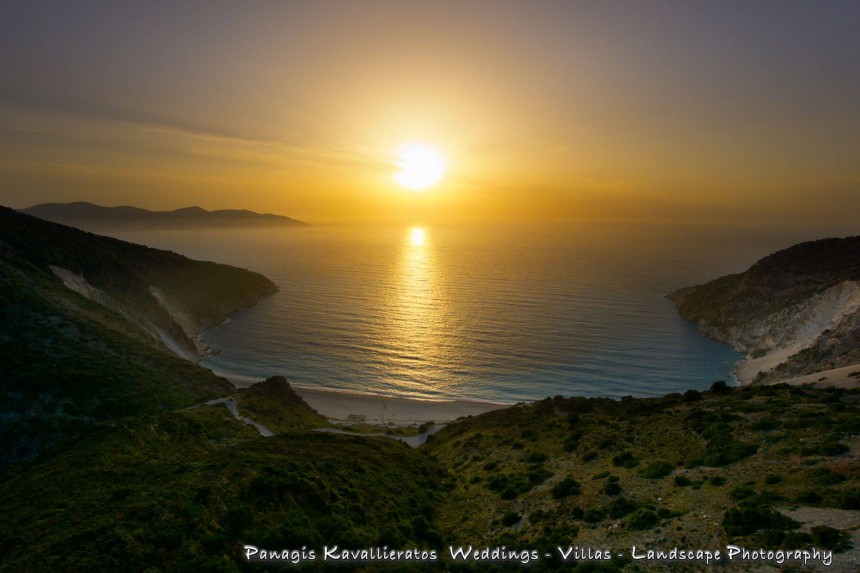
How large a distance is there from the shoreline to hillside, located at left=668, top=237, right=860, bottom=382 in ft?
165

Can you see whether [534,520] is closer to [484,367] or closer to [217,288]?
[484,367]

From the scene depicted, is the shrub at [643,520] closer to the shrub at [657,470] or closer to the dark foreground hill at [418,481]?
the dark foreground hill at [418,481]

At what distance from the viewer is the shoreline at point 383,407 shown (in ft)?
206

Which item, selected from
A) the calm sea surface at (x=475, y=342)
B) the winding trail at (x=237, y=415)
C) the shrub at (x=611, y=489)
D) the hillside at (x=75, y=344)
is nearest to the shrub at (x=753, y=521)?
the shrub at (x=611, y=489)

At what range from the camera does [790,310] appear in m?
89.8

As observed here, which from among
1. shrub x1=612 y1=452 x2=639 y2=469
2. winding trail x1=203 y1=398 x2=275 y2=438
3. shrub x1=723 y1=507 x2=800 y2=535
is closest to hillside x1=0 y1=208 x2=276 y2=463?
winding trail x1=203 y1=398 x2=275 y2=438

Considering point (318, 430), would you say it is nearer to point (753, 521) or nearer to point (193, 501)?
point (193, 501)

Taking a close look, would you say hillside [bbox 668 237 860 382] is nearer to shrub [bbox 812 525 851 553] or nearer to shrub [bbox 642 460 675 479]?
shrub [bbox 642 460 675 479]

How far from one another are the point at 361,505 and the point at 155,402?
2925cm

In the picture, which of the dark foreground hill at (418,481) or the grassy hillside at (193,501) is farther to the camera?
the dark foreground hill at (418,481)

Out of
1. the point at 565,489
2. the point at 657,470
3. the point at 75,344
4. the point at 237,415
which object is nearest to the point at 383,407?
the point at 237,415

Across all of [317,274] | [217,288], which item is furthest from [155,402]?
[317,274]

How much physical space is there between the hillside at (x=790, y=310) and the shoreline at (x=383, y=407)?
50.3m

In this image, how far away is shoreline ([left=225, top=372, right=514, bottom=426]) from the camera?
62.8 m
